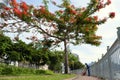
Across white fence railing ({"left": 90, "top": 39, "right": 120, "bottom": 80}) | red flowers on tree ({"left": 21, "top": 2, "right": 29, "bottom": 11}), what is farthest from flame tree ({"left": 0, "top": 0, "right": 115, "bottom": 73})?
white fence railing ({"left": 90, "top": 39, "right": 120, "bottom": 80})

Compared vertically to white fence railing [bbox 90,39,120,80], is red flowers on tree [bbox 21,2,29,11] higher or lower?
higher

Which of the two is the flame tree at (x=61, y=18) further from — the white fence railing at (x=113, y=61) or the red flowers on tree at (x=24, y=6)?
the white fence railing at (x=113, y=61)

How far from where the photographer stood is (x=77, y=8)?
32938 mm

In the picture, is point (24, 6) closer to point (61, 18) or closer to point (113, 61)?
point (61, 18)

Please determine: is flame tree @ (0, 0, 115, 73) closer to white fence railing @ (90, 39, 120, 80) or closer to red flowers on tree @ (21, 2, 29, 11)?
red flowers on tree @ (21, 2, 29, 11)

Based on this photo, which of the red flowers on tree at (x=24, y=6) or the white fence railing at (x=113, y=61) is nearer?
the white fence railing at (x=113, y=61)

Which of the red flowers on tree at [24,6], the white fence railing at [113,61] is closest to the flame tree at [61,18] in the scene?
the red flowers on tree at [24,6]

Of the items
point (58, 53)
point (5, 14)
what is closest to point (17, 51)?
point (5, 14)

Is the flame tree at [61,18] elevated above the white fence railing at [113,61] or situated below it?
above

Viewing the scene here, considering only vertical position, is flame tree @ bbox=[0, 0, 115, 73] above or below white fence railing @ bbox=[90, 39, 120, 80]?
above

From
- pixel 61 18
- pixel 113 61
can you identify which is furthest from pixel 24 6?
pixel 113 61

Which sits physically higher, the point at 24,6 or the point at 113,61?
the point at 24,6

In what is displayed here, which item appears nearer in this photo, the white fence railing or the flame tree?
the white fence railing

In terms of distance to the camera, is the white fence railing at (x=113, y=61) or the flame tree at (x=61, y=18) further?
the flame tree at (x=61, y=18)
